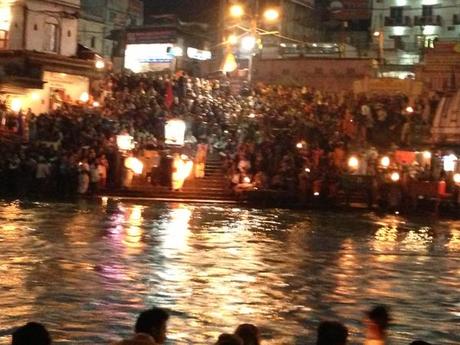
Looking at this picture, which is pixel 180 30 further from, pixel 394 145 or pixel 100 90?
pixel 394 145

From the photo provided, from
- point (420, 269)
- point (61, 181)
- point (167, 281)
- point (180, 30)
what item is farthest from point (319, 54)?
point (167, 281)

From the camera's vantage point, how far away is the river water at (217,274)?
13.3 metres

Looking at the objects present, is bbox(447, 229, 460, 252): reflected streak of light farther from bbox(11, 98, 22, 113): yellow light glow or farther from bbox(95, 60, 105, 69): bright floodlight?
bbox(95, 60, 105, 69): bright floodlight

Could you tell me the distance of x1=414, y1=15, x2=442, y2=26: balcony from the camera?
70.0 metres

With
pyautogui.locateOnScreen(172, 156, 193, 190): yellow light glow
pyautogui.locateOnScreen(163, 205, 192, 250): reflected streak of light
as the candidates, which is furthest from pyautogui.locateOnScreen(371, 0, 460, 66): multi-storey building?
pyautogui.locateOnScreen(163, 205, 192, 250): reflected streak of light

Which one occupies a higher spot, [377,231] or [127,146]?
[127,146]

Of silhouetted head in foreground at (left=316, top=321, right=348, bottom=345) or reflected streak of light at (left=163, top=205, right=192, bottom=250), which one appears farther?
reflected streak of light at (left=163, top=205, right=192, bottom=250)

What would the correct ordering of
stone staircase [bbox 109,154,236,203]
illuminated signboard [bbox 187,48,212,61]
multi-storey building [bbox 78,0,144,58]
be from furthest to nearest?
illuminated signboard [bbox 187,48,212,61] → multi-storey building [bbox 78,0,144,58] → stone staircase [bbox 109,154,236,203]

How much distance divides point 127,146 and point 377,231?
1495 cm

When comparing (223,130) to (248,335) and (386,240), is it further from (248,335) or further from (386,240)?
(248,335)

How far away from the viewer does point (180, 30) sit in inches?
2699

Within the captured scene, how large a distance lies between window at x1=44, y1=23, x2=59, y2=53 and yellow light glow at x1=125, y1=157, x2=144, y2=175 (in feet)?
45.7

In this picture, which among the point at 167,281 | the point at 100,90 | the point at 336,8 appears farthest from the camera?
the point at 336,8

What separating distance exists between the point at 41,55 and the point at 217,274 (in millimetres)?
30824
